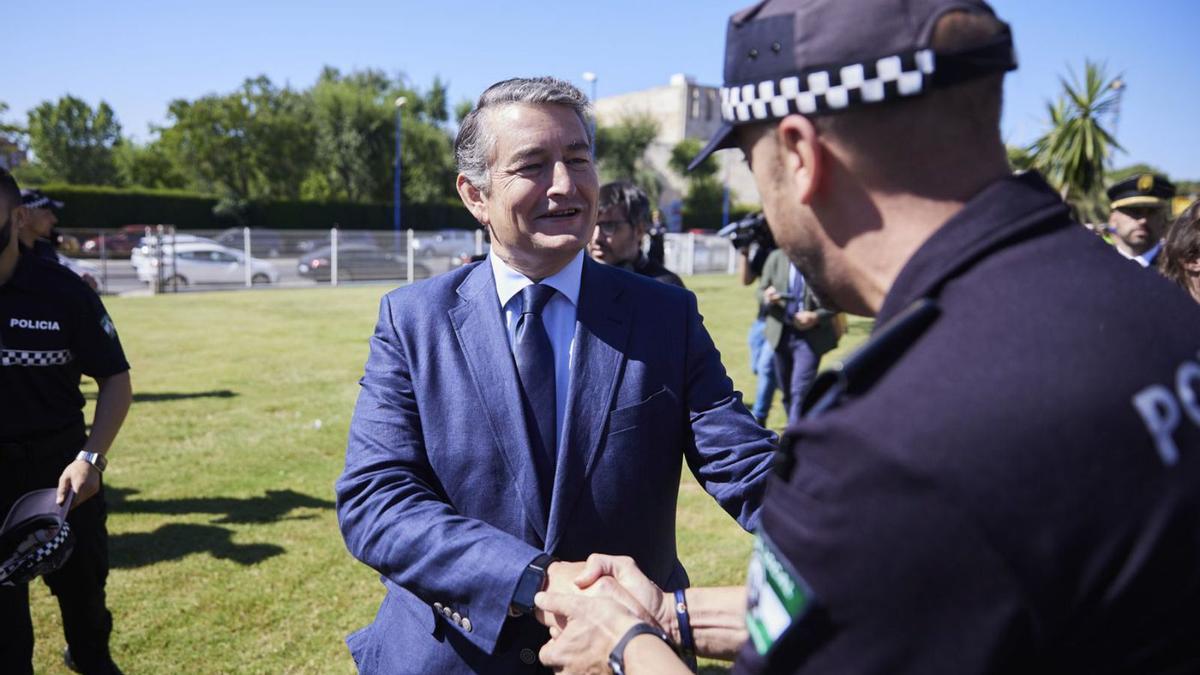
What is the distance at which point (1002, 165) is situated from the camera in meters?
1.15

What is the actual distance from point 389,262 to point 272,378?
16.6 meters

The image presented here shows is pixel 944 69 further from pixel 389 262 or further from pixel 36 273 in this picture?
pixel 389 262

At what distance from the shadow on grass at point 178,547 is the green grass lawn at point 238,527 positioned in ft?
0.05

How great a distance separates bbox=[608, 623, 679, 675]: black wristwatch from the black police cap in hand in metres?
2.51

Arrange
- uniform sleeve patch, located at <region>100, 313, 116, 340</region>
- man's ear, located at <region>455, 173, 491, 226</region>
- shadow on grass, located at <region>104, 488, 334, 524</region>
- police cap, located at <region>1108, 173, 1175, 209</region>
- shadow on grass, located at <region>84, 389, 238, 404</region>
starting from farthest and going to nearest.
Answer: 1. shadow on grass, located at <region>84, 389, 238, 404</region>
2. shadow on grass, located at <region>104, 488, 334, 524</region>
3. police cap, located at <region>1108, 173, 1175, 209</region>
4. uniform sleeve patch, located at <region>100, 313, 116, 340</region>
5. man's ear, located at <region>455, 173, 491, 226</region>

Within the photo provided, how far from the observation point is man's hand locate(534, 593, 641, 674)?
1.55m

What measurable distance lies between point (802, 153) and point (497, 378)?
1125 millimetres

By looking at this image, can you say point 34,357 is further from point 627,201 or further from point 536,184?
point 627,201

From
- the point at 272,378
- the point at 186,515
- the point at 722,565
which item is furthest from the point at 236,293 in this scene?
the point at 722,565

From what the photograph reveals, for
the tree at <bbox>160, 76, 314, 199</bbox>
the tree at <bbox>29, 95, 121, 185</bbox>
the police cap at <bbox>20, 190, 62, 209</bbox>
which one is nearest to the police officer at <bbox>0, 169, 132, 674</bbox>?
the police cap at <bbox>20, 190, 62, 209</bbox>

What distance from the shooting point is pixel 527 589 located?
1750mm

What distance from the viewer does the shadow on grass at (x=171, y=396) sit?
9.40 m

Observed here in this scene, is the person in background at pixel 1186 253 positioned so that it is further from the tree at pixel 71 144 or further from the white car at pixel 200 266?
the tree at pixel 71 144

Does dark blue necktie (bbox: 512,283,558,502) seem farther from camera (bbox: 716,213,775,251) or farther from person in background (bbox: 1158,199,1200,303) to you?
camera (bbox: 716,213,775,251)
